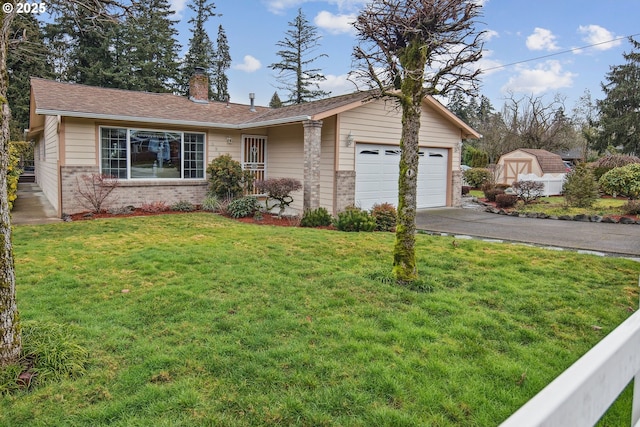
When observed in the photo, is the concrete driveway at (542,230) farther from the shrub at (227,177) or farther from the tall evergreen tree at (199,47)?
the tall evergreen tree at (199,47)

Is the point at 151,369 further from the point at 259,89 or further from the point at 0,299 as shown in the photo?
the point at 259,89

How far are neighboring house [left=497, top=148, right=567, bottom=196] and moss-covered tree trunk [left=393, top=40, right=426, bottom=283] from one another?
18024 millimetres

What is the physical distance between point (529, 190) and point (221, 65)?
30.9 meters

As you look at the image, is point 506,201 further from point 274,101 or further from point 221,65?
point 221,65

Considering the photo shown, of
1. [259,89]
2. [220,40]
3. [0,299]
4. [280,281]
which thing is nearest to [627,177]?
[280,281]

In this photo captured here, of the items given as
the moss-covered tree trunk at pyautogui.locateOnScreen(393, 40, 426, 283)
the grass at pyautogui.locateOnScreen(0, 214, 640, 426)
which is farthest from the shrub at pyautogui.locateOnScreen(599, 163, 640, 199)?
the moss-covered tree trunk at pyautogui.locateOnScreen(393, 40, 426, 283)

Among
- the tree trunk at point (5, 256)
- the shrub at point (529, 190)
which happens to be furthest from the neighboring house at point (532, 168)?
the tree trunk at point (5, 256)

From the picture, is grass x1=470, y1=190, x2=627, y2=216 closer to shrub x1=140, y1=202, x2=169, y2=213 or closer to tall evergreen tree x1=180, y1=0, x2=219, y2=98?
shrub x1=140, y1=202, x2=169, y2=213

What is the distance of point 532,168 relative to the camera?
75.6ft

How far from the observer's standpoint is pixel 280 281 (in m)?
5.27

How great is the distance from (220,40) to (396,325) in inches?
1547

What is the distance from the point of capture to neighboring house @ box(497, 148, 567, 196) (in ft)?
69.4

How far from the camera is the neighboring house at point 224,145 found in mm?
11234

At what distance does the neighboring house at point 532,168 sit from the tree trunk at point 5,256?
71.8 ft
